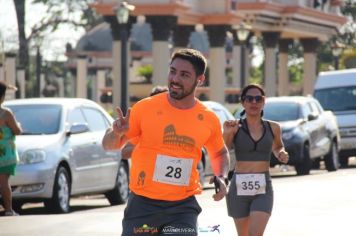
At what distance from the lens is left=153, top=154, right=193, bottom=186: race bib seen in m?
8.20

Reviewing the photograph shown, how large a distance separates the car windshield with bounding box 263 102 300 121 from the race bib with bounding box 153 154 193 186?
58.9 feet

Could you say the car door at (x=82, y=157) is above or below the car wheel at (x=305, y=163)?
above

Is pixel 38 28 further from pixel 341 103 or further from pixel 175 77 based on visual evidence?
pixel 175 77

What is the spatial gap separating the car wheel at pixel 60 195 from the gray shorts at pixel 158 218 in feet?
29.6

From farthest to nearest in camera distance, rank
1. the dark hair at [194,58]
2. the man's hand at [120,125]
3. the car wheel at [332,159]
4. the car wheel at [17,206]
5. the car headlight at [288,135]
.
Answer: the car wheel at [332,159] < the car headlight at [288,135] < the car wheel at [17,206] < the dark hair at [194,58] < the man's hand at [120,125]

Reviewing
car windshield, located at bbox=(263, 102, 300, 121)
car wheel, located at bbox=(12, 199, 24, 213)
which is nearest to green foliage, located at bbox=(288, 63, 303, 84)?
car windshield, located at bbox=(263, 102, 300, 121)

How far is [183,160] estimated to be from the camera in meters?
8.31

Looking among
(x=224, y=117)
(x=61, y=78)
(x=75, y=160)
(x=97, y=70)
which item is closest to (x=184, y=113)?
(x=75, y=160)

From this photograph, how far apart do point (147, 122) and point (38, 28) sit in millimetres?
54728

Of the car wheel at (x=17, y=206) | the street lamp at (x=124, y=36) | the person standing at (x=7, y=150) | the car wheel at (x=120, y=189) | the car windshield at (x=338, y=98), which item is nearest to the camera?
the person standing at (x=7, y=150)

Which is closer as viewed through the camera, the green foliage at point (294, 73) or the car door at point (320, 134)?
the car door at point (320, 134)

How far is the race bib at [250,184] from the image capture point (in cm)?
1089

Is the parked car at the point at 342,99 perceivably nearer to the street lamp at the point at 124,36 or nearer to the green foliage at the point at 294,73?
the street lamp at the point at 124,36

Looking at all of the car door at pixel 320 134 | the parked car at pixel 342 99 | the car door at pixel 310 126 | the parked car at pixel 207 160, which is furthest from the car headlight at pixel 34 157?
the parked car at pixel 342 99
